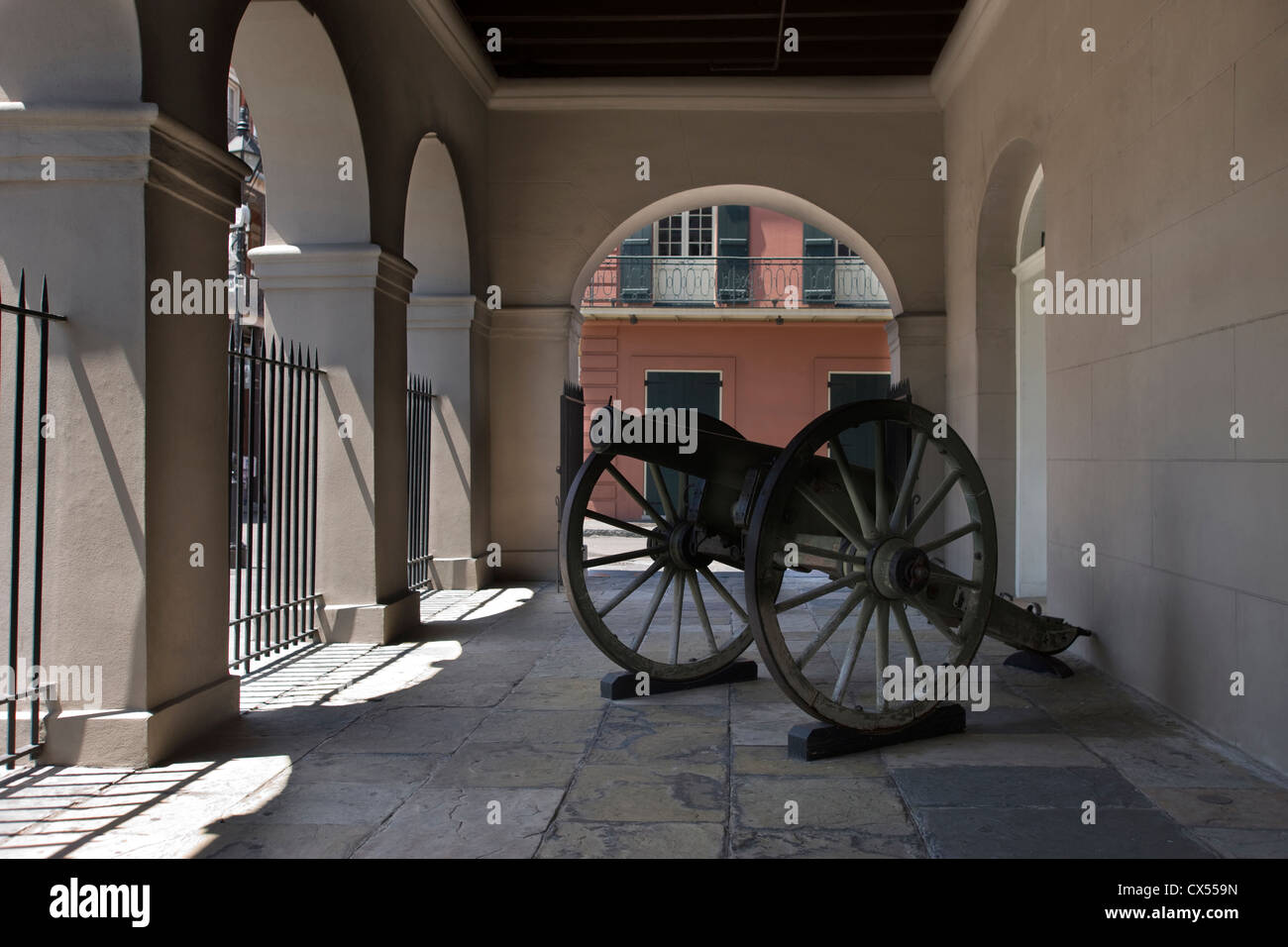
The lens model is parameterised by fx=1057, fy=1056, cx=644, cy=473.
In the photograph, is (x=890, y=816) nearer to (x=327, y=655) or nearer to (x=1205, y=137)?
(x=1205, y=137)

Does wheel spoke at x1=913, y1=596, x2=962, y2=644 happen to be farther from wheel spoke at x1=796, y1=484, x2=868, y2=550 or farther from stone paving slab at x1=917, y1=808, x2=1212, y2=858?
stone paving slab at x1=917, y1=808, x2=1212, y2=858

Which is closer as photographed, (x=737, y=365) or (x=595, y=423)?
(x=595, y=423)

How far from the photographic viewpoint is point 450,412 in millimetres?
9125

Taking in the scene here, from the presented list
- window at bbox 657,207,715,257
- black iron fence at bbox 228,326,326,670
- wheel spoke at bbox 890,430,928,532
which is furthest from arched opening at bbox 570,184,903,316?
window at bbox 657,207,715,257

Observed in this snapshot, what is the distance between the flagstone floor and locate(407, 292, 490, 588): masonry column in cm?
389

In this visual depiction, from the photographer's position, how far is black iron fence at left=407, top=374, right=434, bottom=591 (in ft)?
27.5

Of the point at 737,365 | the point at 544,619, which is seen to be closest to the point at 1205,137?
the point at 544,619

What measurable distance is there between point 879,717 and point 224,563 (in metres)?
2.82

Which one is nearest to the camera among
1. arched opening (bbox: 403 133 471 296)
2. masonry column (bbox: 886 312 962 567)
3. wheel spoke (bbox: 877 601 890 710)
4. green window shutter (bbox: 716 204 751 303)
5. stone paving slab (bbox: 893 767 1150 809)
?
stone paving slab (bbox: 893 767 1150 809)

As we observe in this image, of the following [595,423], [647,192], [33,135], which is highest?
[647,192]

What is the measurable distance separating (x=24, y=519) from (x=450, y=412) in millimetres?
5262

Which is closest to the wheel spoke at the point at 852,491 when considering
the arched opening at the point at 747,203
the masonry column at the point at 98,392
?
the masonry column at the point at 98,392

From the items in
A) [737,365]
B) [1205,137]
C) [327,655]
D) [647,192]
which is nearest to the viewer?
[1205,137]

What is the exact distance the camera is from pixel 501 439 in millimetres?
9945
